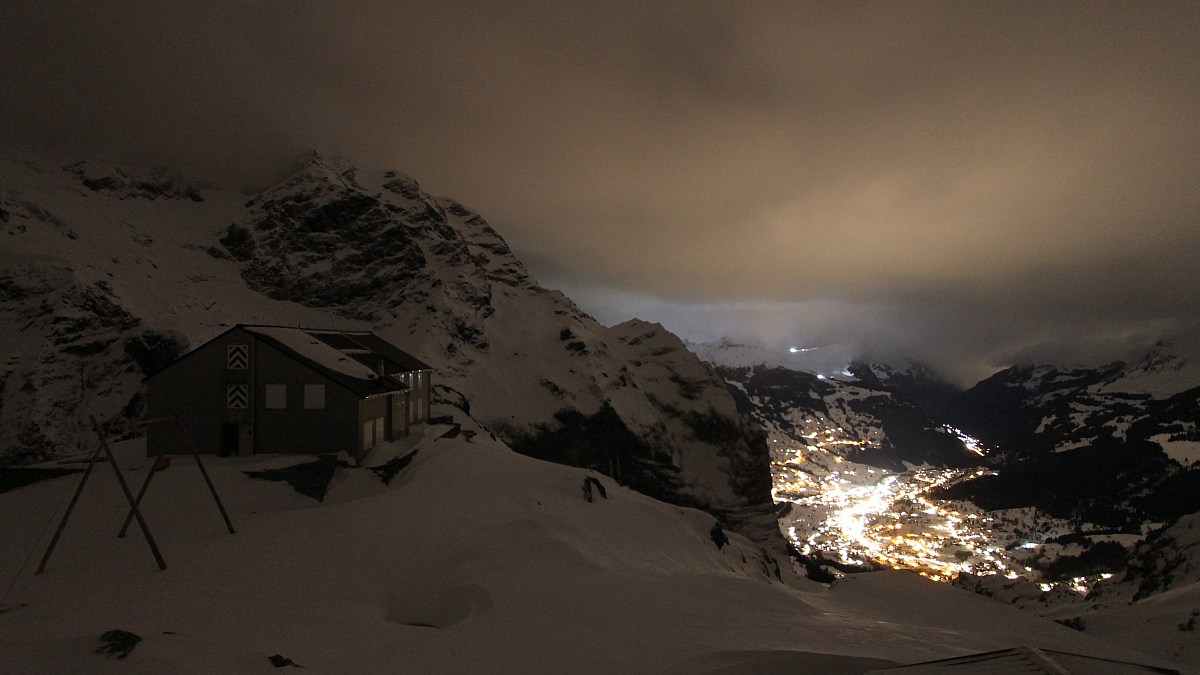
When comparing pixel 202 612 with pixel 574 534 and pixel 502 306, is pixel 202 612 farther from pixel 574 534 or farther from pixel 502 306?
pixel 502 306

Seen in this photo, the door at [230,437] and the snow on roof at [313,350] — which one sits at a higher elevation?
the snow on roof at [313,350]

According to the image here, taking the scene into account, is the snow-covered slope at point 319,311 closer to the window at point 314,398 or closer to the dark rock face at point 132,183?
the dark rock face at point 132,183

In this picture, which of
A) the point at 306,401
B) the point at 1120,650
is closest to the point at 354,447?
the point at 306,401

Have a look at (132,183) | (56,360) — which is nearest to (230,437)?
(56,360)

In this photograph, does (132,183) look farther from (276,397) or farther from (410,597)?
(410,597)

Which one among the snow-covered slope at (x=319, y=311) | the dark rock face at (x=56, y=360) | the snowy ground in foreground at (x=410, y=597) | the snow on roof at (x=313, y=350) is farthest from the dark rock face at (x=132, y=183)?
the snowy ground in foreground at (x=410, y=597)

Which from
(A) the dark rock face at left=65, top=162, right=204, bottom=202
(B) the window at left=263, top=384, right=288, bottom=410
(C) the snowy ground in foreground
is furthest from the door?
(A) the dark rock face at left=65, top=162, right=204, bottom=202

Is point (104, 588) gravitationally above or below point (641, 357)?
below
